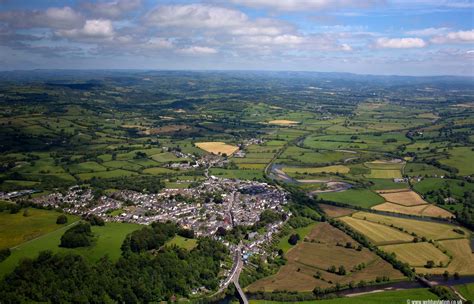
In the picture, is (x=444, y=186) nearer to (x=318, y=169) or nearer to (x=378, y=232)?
(x=318, y=169)

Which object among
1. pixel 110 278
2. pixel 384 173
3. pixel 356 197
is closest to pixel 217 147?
pixel 384 173

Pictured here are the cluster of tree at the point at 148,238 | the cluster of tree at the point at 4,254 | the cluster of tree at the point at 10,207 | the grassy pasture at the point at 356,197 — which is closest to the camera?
the cluster of tree at the point at 4,254

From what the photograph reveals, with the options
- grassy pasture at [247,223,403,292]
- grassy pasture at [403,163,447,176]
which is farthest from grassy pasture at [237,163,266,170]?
grassy pasture at [247,223,403,292]

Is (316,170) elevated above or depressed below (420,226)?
above

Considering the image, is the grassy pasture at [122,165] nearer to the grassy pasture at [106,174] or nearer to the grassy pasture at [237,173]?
the grassy pasture at [106,174]

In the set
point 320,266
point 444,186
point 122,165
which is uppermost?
point 444,186

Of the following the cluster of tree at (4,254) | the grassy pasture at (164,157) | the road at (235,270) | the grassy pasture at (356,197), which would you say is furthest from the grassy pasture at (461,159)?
A: the cluster of tree at (4,254)

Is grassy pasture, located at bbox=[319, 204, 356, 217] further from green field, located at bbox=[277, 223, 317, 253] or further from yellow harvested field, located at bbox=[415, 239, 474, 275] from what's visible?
yellow harvested field, located at bbox=[415, 239, 474, 275]
